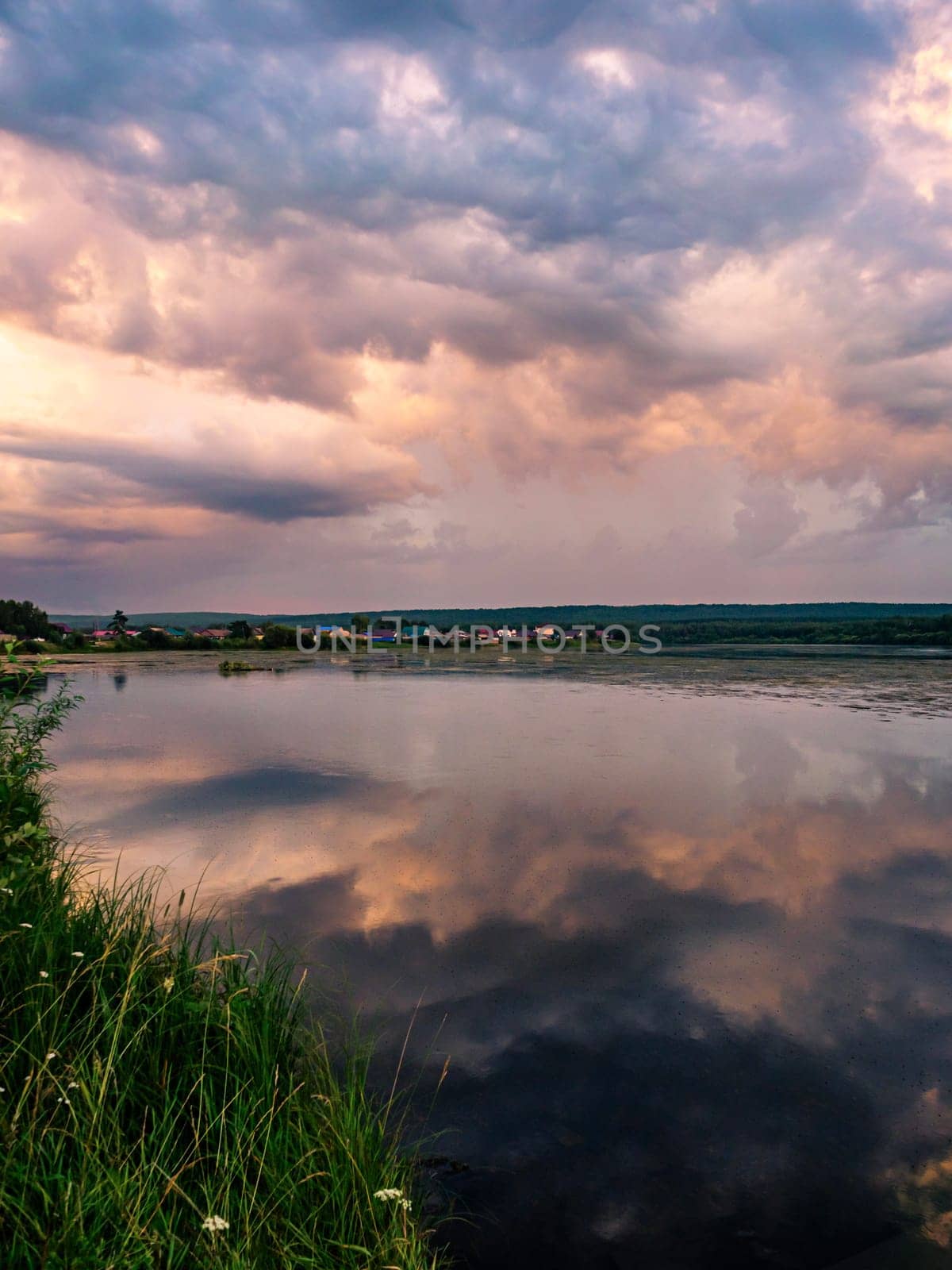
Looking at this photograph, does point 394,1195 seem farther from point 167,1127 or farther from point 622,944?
point 622,944

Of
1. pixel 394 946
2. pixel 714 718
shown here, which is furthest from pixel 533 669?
pixel 394 946

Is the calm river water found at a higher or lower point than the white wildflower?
lower

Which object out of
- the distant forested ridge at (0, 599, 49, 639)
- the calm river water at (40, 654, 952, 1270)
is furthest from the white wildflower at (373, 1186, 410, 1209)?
the distant forested ridge at (0, 599, 49, 639)

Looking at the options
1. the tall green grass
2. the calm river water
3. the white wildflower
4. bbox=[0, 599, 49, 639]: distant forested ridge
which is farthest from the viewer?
bbox=[0, 599, 49, 639]: distant forested ridge

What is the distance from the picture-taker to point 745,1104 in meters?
6.09

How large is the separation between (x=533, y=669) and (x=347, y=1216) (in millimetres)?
53390

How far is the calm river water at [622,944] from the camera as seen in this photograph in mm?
5273

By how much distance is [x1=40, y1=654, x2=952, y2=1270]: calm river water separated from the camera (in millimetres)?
5273

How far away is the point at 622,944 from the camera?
9109 millimetres

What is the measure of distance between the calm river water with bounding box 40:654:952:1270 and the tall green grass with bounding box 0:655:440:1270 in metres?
1.16

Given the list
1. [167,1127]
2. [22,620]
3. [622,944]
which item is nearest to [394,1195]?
[167,1127]

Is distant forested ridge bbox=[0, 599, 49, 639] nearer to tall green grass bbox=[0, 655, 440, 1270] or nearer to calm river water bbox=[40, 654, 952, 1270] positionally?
calm river water bbox=[40, 654, 952, 1270]

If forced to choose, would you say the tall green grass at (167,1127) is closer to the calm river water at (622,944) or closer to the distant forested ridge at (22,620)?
the calm river water at (622,944)

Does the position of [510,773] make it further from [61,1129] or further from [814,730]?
[61,1129]
